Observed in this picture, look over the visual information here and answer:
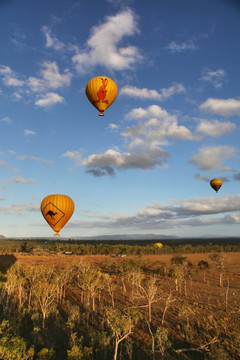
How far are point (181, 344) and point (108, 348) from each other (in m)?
6.19

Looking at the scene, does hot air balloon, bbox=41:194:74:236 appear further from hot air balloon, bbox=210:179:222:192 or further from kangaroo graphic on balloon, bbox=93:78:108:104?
hot air balloon, bbox=210:179:222:192

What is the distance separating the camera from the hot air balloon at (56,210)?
29.4 meters

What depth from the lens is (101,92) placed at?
1175 inches

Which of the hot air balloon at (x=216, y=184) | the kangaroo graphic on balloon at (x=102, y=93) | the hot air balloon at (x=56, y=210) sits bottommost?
the hot air balloon at (x=56, y=210)

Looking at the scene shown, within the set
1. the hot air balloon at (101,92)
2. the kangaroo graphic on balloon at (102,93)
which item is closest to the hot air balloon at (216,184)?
the hot air balloon at (101,92)

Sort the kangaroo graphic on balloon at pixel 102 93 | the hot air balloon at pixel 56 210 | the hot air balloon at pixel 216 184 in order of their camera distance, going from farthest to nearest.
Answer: the hot air balloon at pixel 216 184, the kangaroo graphic on balloon at pixel 102 93, the hot air balloon at pixel 56 210

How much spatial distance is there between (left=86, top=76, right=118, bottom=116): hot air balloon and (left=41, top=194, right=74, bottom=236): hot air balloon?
1233 centimetres

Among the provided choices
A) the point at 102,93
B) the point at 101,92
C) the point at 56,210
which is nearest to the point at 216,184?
the point at 102,93

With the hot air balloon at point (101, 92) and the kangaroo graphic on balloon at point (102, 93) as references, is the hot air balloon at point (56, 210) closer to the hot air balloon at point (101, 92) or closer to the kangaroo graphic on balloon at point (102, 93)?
the hot air balloon at point (101, 92)

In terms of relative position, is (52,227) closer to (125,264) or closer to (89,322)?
(89,322)

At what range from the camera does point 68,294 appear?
37188 millimetres

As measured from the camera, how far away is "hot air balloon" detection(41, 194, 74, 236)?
1158 inches

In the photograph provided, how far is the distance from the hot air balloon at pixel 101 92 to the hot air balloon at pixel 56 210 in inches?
486

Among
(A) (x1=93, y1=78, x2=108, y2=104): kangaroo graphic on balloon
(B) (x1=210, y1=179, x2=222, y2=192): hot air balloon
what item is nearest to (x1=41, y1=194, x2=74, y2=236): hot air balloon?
(A) (x1=93, y1=78, x2=108, y2=104): kangaroo graphic on balloon
